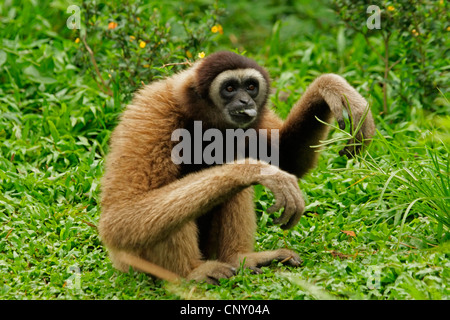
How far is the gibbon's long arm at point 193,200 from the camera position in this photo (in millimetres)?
5070

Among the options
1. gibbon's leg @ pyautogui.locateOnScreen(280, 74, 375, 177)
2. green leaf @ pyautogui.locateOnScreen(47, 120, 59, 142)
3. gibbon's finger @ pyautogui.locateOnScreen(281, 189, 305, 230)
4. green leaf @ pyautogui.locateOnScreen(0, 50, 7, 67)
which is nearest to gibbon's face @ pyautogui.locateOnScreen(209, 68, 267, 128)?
gibbon's leg @ pyautogui.locateOnScreen(280, 74, 375, 177)

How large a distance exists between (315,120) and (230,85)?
37.7 inches

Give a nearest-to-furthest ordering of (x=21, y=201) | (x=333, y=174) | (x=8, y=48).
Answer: (x=21, y=201) → (x=333, y=174) → (x=8, y=48)

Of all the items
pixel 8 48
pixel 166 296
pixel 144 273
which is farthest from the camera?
pixel 8 48

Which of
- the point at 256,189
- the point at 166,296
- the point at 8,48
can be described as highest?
the point at 8,48

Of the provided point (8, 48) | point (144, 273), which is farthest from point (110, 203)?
point (8, 48)

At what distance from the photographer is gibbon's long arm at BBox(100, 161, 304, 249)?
507 cm

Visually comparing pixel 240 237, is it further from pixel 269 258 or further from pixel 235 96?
pixel 235 96

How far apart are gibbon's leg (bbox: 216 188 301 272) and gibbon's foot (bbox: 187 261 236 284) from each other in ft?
0.83

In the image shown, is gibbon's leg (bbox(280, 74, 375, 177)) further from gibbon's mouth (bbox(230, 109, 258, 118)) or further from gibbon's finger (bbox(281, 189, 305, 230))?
gibbon's finger (bbox(281, 189, 305, 230))

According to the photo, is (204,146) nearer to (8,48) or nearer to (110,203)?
(110,203)

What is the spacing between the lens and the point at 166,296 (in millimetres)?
5238

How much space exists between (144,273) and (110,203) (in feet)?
2.24

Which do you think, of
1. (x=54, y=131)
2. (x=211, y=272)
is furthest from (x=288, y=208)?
(x=54, y=131)
